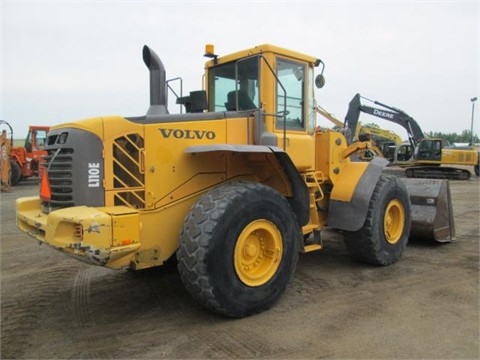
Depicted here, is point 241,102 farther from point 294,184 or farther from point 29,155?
point 29,155

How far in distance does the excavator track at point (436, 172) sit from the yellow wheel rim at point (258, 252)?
19.6 meters

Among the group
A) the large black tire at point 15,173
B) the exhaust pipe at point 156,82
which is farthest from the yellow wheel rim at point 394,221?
the large black tire at point 15,173

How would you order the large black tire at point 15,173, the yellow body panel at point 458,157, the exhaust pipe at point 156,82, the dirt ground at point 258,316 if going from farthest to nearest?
1. the yellow body panel at point 458,157
2. the large black tire at point 15,173
3. the exhaust pipe at point 156,82
4. the dirt ground at point 258,316

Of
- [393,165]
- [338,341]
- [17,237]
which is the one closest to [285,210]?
[338,341]

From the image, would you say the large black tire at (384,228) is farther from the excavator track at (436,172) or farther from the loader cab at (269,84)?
the excavator track at (436,172)

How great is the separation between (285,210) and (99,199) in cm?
180

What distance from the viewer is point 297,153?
5.25m

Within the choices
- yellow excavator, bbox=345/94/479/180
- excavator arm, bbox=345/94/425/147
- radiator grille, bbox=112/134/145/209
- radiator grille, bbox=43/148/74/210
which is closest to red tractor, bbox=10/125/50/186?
excavator arm, bbox=345/94/425/147

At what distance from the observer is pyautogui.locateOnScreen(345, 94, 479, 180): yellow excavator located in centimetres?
2066

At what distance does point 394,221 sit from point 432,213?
1196 mm

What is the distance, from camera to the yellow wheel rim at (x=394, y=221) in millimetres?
6234

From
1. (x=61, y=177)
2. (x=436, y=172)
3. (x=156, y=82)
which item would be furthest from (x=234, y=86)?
(x=436, y=172)

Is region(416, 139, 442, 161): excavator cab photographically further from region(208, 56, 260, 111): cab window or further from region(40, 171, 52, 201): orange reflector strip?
region(40, 171, 52, 201): orange reflector strip

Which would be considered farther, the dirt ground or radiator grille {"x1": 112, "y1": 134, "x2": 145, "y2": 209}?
radiator grille {"x1": 112, "y1": 134, "x2": 145, "y2": 209}
